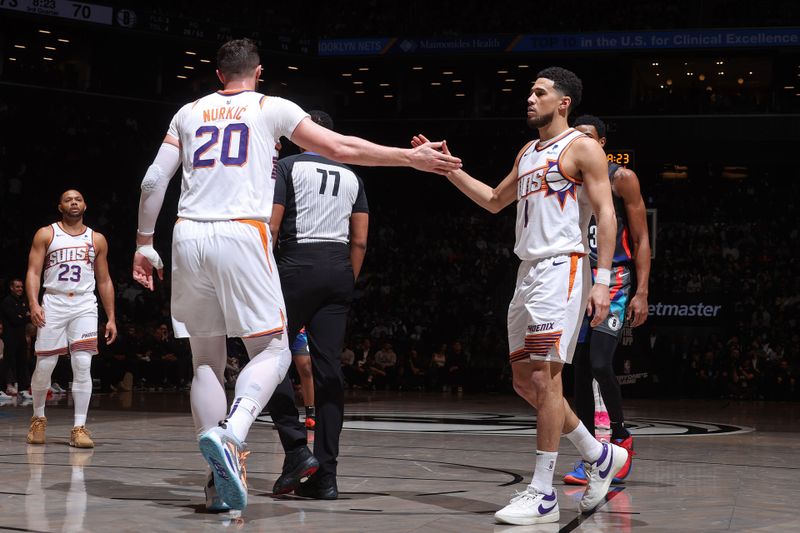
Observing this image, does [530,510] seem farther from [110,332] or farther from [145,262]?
[110,332]

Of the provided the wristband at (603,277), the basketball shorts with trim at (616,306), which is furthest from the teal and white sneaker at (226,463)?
the basketball shorts with trim at (616,306)

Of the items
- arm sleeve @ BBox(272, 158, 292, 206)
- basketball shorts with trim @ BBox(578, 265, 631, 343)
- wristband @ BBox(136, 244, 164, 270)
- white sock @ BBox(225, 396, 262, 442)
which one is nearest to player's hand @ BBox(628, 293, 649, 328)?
basketball shorts with trim @ BBox(578, 265, 631, 343)

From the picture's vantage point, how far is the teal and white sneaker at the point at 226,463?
386 cm

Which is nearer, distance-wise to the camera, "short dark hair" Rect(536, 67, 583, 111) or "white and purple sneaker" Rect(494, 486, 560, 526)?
"white and purple sneaker" Rect(494, 486, 560, 526)

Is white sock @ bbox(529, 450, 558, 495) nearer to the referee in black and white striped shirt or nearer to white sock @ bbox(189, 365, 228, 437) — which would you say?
the referee in black and white striped shirt

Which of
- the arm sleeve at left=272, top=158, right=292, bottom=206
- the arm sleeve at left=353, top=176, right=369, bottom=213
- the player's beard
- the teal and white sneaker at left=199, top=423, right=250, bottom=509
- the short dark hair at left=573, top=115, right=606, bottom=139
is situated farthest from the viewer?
the short dark hair at left=573, top=115, right=606, bottom=139

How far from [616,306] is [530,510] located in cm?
207

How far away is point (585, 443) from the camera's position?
4.90 meters

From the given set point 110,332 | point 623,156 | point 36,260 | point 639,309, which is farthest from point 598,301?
point 623,156

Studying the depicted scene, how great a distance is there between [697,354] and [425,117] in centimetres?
1265

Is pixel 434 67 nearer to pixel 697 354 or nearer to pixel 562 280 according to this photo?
pixel 697 354

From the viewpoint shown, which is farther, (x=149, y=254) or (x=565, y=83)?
(x=565, y=83)

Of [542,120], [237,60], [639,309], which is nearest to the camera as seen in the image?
[237,60]

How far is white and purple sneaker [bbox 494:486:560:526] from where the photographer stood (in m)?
4.18
